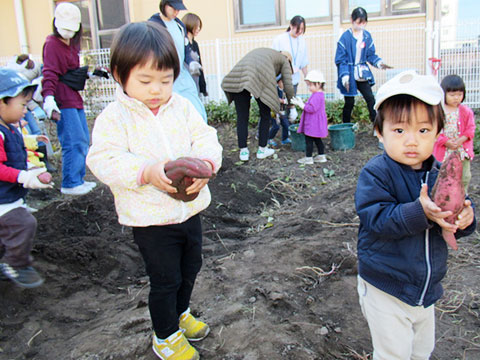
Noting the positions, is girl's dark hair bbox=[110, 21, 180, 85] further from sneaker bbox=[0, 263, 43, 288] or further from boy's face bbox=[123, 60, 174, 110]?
sneaker bbox=[0, 263, 43, 288]

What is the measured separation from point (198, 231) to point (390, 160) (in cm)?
95

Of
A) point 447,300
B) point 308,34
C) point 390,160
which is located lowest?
point 447,300

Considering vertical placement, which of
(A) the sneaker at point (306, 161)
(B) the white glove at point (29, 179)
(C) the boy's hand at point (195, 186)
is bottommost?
(A) the sneaker at point (306, 161)

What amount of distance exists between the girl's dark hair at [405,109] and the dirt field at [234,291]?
4.06ft

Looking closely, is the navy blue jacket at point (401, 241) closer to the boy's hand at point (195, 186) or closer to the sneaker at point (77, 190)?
the boy's hand at point (195, 186)

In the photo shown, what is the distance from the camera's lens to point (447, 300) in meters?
2.65

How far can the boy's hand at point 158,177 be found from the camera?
1735mm

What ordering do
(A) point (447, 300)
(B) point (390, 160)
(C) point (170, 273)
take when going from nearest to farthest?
(B) point (390, 160) → (C) point (170, 273) → (A) point (447, 300)

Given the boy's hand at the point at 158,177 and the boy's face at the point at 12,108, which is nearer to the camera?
the boy's hand at the point at 158,177

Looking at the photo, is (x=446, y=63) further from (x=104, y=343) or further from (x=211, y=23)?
(x=104, y=343)

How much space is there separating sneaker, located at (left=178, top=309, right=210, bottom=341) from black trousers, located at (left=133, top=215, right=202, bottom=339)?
0.16 m

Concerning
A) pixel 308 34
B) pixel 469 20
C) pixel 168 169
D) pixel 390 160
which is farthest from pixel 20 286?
pixel 469 20

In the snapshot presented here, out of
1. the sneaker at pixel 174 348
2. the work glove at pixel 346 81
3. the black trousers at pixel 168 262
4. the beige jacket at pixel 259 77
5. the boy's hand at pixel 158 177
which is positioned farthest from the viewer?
the work glove at pixel 346 81

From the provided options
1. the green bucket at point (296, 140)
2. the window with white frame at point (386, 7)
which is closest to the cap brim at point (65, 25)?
the green bucket at point (296, 140)
